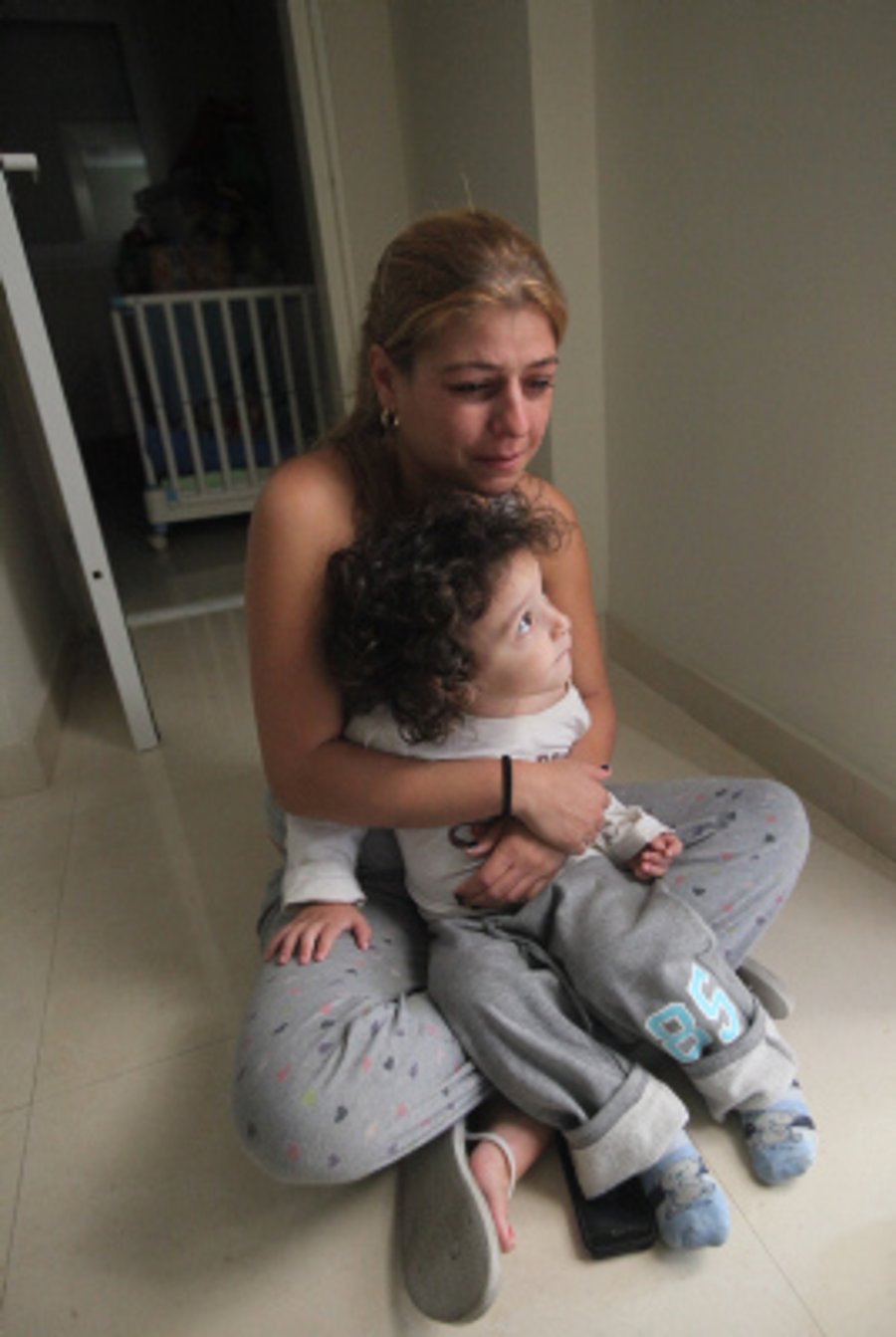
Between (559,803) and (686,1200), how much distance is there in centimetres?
33

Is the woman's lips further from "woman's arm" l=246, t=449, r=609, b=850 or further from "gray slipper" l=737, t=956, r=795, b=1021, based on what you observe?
"gray slipper" l=737, t=956, r=795, b=1021

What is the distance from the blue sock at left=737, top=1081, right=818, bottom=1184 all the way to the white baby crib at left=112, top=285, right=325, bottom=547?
2503 mm

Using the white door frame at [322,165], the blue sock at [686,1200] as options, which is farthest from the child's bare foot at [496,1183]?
the white door frame at [322,165]

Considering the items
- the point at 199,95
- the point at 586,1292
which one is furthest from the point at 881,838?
the point at 199,95

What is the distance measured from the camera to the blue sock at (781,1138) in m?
0.66

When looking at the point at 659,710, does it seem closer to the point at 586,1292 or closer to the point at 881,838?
the point at 881,838

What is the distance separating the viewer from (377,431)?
84cm

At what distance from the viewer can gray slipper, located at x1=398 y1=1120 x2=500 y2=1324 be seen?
1.83ft

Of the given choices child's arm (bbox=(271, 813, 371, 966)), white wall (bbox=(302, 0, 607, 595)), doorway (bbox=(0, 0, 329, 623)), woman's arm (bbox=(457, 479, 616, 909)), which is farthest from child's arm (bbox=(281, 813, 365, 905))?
doorway (bbox=(0, 0, 329, 623))

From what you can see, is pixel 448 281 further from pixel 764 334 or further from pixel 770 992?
pixel 770 992

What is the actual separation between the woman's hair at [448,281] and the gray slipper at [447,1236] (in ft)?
2.20

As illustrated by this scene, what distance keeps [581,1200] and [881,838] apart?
65cm

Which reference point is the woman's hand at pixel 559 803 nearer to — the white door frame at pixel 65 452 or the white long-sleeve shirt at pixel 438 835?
the white long-sleeve shirt at pixel 438 835

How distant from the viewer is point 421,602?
0.67 m
